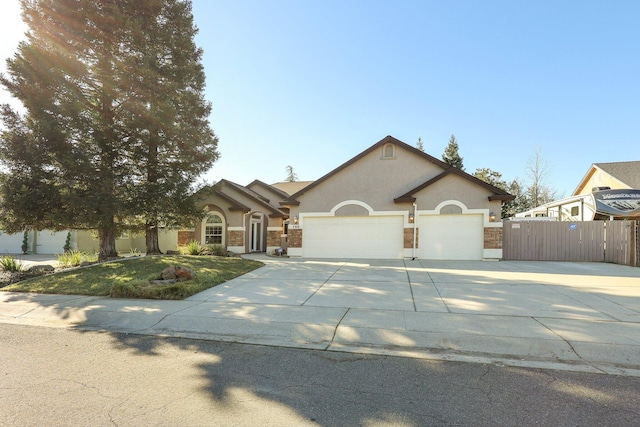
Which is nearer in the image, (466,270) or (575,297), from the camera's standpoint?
(575,297)

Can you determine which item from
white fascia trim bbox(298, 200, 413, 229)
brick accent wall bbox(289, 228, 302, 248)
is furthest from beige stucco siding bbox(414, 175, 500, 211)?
brick accent wall bbox(289, 228, 302, 248)

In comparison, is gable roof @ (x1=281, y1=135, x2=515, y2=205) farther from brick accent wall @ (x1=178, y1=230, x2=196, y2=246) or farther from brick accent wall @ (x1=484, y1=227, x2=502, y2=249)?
brick accent wall @ (x1=178, y1=230, x2=196, y2=246)

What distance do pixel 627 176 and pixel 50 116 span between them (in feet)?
115

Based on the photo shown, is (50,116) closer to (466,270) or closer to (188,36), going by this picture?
Answer: (188,36)

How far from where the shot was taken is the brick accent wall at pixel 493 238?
50.0ft

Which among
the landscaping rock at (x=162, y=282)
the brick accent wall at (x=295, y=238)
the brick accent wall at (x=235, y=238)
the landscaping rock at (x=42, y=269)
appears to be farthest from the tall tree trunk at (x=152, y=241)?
the landscaping rock at (x=162, y=282)

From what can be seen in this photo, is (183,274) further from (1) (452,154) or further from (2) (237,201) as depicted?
(1) (452,154)

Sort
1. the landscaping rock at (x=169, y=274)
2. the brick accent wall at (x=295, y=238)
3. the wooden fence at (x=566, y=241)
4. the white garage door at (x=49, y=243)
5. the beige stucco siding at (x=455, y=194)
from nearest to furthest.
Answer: the landscaping rock at (x=169, y=274) → the wooden fence at (x=566, y=241) → the beige stucco siding at (x=455, y=194) → the brick accent wall at (x=295, y=238) → the white garage door at (x=49, y=243)

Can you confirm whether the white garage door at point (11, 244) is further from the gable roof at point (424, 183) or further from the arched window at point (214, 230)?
the gable roof at point (424, 183)

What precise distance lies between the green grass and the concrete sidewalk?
0.33 meters

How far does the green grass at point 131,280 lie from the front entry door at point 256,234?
9240 mm

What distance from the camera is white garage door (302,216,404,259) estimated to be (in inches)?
653

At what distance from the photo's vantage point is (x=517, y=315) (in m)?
5.88

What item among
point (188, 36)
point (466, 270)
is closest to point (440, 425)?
point (466, 270)
